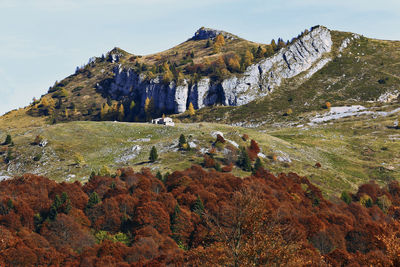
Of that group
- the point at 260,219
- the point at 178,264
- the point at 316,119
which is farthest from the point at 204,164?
the point at 316,119

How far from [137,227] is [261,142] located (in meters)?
70.0

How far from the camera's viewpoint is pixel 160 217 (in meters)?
82.6

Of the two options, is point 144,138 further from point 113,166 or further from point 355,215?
point 355,215

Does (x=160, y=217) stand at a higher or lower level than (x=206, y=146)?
lower

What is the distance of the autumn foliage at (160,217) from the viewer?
66.9 m

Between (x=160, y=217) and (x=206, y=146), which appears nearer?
(x=160, y=217)

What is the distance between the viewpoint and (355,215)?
313 ft

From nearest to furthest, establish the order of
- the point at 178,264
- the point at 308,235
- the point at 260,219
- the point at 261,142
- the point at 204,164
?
the point at 260,219 < the point at 178,264 < the point at 308,235 < the point at 204,164 < the point at 261,142

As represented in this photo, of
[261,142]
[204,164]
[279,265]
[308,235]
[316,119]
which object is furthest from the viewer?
[316,119]

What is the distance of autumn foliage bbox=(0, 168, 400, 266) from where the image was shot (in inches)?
2633

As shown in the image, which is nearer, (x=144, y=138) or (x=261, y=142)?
(x=261, y=142)

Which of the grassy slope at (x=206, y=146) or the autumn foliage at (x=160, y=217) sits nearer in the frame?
the autumn foliage at (x=160, y=217)

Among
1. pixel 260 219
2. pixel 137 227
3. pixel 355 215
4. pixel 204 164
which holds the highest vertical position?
pixel 260 219

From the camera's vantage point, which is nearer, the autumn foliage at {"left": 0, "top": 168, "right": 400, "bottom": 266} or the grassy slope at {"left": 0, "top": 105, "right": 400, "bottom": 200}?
the autumn foliage at {"left": 0, "top": 168, "right": 400, "bottom": 266}
